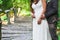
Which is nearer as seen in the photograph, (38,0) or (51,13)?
(51,13)

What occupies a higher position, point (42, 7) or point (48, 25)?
point (42, 7)

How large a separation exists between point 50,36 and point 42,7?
0.38 metres

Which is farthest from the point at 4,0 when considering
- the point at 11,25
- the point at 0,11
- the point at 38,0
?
the point at 11,25

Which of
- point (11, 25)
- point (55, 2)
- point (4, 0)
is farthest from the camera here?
point (11, 25)

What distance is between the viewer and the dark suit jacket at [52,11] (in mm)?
2703

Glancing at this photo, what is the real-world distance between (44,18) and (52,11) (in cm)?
18

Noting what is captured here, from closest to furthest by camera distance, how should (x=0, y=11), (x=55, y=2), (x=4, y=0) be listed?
(x=55, y=2), (x=4, y=0), (x=0, y=11)

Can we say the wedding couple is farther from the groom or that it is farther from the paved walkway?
the paved walkway

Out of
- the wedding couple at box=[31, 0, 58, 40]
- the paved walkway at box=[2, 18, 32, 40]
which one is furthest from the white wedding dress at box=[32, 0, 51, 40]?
the paved walkway at box=[2, 18, 32, 40]

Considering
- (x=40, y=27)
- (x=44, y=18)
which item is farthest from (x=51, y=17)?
(x=40, y=27)

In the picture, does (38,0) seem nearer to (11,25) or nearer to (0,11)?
(0,11)

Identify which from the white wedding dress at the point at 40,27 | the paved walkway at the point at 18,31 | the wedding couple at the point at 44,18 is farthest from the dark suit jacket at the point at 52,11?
the paved walkway at the point at 18,31

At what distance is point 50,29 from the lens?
2.85 meters

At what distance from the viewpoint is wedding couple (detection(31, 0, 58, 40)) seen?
9.12 ft
